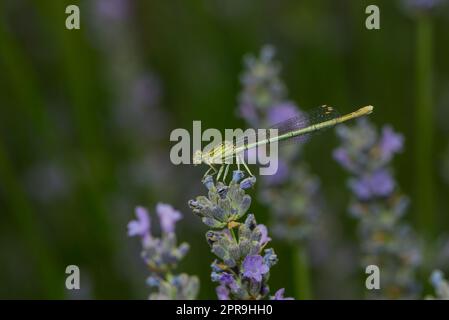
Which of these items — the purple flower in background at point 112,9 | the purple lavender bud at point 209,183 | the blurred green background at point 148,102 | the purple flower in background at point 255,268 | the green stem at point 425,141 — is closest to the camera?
the purple flower in background at point 255,268

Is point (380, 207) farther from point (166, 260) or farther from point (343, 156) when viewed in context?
point (166, 260)

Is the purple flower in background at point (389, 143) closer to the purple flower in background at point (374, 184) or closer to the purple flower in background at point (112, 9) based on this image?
the purple flower in background at point (374, 184)

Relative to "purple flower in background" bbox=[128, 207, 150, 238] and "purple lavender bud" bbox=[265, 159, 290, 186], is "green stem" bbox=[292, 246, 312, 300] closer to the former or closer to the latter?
"purple lavender bud" bbox=[265, 159, 290, 186]

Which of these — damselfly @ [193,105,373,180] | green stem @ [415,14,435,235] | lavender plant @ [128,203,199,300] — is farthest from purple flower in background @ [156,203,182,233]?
green stem @ [415,14,435,235]

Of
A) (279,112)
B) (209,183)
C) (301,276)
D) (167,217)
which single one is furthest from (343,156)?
(209,183)

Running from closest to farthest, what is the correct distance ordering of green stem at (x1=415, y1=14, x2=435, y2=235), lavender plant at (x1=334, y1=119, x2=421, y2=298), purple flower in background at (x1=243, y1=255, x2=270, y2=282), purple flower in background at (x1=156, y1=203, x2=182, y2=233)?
purple flower in background at (x1=243, y1=255, x2=270, y2=282) → purple flower in background at (x1=156, y1=203, x2=182, y2=233) → lavender plant at (x1=334, y1=119, x2=421, y2=298) → green stem at (x1=415, y1=14, x2=435, y2=235)

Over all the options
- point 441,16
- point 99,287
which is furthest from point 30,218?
point 441,16

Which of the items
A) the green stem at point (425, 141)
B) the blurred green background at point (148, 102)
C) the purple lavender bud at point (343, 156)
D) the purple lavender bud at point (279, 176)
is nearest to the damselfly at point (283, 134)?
the purple lavender bud at point (343, 156)

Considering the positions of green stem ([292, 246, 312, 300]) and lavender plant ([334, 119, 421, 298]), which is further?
green stem ([292, 246, 312, 300])
